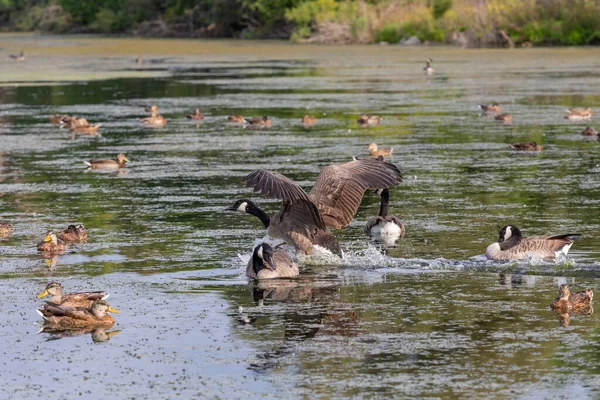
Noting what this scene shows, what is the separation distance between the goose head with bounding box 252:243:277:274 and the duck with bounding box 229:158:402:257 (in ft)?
2.35

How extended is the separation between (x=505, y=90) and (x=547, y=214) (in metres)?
19.9

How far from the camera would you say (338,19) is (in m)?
66.1

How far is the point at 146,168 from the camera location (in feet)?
64.3

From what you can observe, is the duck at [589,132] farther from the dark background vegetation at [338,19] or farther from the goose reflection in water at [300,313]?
the dark background vegetation at [338,19]

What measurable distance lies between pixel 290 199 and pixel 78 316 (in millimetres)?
2544

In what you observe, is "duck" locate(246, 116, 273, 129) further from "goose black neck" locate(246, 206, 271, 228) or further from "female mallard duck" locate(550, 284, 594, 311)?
"female mallard duck" locate(550, 284, 594, 311)

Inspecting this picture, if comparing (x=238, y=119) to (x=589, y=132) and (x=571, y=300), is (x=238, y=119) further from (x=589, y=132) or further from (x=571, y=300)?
(x=571, y=300)

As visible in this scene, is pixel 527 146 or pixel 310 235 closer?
pixel 310 235

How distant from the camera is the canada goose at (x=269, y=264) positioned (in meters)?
10.9

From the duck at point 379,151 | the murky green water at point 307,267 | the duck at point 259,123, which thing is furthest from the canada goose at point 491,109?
the duck at point 379,151

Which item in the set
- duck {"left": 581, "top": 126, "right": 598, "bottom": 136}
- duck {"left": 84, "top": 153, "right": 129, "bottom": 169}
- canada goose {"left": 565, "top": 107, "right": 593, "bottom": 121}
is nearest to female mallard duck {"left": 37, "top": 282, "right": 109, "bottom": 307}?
duck {"left": 84, "top": 153, "right": 129, "bottom": 169}

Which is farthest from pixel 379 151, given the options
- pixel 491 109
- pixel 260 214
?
pixel 491 109

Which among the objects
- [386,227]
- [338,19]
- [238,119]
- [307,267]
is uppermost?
[386,227]

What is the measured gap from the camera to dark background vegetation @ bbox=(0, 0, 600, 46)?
54.4 meters
